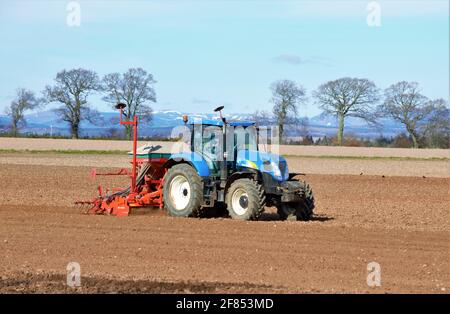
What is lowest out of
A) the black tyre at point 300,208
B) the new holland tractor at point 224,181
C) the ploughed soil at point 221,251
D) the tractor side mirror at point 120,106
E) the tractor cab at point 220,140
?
the ploughed soil at point 221,251

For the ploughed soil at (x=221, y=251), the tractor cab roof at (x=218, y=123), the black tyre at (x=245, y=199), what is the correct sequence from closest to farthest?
the ploughed soil at (x=221, y=251) → the black tyre at (x=245, y=199) → the tractor cab roof at (x=218, y=123)

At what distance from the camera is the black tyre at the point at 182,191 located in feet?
50.8

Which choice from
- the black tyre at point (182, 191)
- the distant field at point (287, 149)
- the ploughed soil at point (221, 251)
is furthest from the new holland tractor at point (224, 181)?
the distant field at point (287, 149)

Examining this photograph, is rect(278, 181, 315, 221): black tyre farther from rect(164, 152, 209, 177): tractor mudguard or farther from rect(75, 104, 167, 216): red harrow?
rect(75, 104, 167, 216): red harrow

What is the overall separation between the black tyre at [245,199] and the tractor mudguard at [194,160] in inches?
24.4

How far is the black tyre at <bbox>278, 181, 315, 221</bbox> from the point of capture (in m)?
15.8

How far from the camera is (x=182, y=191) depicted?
1593 cm

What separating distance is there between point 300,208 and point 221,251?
4.33 meters

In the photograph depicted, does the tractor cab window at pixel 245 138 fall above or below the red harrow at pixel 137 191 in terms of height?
above

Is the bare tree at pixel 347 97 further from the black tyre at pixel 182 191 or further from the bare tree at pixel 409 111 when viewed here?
the black tyre at pixel 182 191

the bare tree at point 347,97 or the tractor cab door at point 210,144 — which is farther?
the bare tree at point 347,97

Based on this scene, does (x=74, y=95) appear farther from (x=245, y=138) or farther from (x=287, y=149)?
(x=245, y=138)

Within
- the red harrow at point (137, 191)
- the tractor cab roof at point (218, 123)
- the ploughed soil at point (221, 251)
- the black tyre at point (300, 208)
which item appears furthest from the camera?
the red harrow at point (137, 191)

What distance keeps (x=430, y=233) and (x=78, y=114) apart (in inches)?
1978
